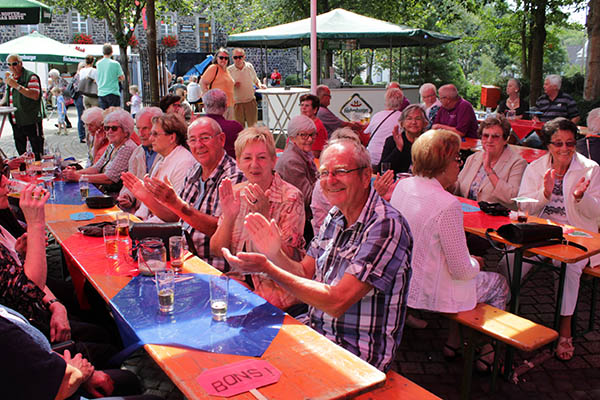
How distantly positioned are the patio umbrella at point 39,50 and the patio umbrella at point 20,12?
866 cm

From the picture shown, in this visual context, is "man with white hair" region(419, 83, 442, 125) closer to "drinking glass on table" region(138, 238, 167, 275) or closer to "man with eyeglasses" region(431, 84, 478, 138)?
"man with eyeglasses" region(431, 84, 478, 138)

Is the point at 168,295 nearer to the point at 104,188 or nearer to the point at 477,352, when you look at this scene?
the point at 477,352

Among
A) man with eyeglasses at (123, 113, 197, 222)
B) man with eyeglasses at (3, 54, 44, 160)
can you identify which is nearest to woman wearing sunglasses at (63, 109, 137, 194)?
man with eyeglasses at (123, 113, 197, 222)

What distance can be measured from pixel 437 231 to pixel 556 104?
7247 mm

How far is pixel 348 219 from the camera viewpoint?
2.47m

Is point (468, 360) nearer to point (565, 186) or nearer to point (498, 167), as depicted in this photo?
point (565, 186)

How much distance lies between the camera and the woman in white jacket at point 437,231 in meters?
2.92

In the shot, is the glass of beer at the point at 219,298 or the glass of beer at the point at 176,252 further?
the glass of beer at the point at 176,252

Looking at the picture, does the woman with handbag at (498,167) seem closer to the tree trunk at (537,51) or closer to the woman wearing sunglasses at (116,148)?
the woman wearing sunglasses at (116,148)

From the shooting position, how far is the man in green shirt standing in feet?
39.0

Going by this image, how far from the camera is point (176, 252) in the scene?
2.89 m

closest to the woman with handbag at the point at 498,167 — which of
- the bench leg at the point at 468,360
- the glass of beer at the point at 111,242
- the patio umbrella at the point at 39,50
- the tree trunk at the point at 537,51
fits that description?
the bench leg at the point at 468,360

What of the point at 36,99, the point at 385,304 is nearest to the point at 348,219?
the point at 385,304

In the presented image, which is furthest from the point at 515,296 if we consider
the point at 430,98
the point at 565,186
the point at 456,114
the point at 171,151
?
the point at 430,98
